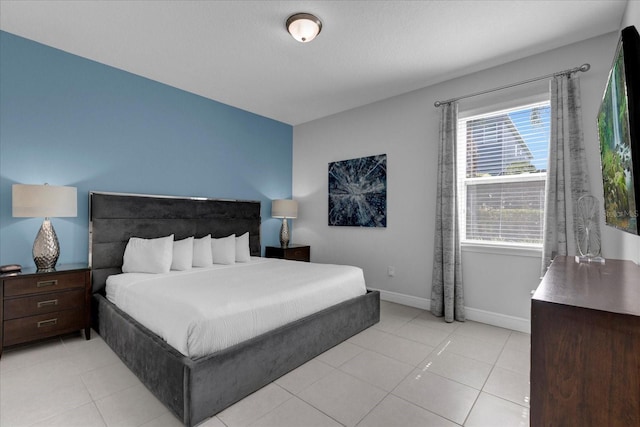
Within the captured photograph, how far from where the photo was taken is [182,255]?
3287 mm

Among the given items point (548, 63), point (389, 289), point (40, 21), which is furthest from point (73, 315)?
point (548, 63)

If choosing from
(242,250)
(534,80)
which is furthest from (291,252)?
(534,80)

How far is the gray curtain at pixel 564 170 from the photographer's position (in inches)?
104

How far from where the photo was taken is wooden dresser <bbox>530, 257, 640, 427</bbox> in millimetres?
804

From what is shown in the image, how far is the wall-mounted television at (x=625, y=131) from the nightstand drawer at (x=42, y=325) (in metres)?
3.82

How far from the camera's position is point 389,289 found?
4082mm

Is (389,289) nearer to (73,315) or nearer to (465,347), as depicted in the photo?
(465,347)

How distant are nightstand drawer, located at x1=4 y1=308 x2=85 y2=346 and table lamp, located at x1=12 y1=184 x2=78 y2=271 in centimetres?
42

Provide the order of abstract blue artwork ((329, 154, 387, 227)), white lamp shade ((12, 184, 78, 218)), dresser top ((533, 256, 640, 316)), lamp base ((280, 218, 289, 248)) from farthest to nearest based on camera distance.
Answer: lamp base ((280, 218, 289, 248)) < abstract blue artwork ((329, 154, 387, 227)) < white lamp shade ((12, 184, 78, 218)) < dresser top ((533, 256, 640, 316))

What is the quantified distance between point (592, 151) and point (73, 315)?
482cm

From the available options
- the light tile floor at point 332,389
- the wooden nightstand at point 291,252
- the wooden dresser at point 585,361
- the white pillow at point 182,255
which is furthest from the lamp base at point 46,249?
the wooden dresser at point 585,361

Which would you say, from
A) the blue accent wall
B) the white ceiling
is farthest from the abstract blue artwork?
the blue accent wall

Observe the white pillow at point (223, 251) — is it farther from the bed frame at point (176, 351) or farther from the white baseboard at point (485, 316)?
the white baseboard at point (485, 316)

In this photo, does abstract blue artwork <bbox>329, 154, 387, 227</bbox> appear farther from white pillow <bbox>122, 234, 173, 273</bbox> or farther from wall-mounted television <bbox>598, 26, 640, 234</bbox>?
wall-mounted television <bbox>598, 26, 640, 234</bbox>
